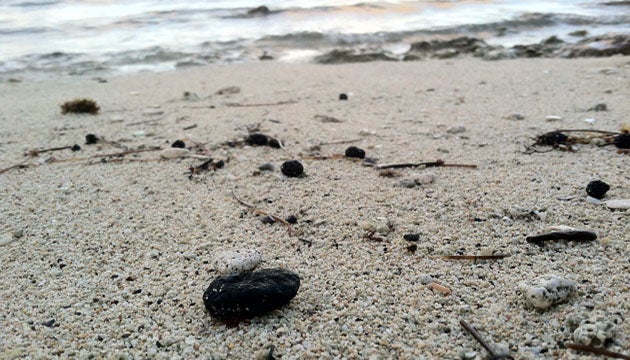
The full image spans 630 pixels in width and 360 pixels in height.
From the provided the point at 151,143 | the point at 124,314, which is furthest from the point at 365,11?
the point at 124,314

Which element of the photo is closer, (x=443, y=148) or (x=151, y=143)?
(x=443, y=148)

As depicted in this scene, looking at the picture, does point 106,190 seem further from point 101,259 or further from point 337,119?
point 337,119

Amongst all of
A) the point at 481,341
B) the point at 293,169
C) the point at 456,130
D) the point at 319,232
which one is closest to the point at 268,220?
the point at 319,232

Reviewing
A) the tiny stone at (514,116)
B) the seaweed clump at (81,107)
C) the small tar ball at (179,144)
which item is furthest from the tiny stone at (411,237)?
the seaweed clump at (81,107)

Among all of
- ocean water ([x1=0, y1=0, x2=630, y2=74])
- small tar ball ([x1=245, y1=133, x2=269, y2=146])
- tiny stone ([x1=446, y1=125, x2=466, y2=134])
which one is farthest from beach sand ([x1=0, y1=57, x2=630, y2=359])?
ocean water ([x1=0, y1=0, x2=630, y2=74])

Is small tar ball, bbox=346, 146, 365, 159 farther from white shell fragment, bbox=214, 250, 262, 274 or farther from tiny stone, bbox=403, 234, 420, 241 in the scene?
white shell fragment, bbox=214, 250, 262, 274
